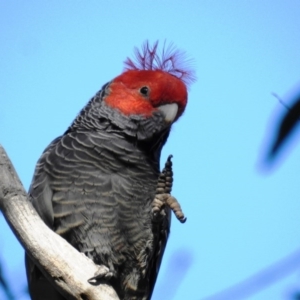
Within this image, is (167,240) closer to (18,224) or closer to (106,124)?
(106,124)

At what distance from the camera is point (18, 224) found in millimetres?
2363

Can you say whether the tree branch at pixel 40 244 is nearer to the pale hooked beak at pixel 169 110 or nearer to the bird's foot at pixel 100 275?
the bird's foot at pixel 100 275

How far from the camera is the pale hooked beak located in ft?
11.3

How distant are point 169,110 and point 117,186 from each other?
2.33ft

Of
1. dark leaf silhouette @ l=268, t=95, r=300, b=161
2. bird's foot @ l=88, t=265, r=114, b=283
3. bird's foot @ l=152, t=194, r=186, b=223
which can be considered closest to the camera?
dark leaf silhouette @ l=268, t=95, r=300, b=161

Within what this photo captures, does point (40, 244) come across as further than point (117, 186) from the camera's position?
No

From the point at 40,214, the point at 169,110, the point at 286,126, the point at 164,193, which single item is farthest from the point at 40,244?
the point at 169,110

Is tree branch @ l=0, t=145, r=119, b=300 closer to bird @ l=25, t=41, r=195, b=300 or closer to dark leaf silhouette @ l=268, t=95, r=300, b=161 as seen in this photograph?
bird @ l=25, t=41, r=195, b=300

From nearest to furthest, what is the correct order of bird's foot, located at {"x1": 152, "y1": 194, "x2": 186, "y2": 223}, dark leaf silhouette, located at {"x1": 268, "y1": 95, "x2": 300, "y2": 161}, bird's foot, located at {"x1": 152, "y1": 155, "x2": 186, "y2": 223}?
dark leaf silhouette, located at {"x1": 268, "y1": 95, "x2": 300, "y2": 161}
bird's foot, located at {"x1": 152, "y1": 194, "x2": 186, "y2": 223}
bird's foot, located at {"x1": 152, "y1": 155, "x2": 186, "y2": 223}

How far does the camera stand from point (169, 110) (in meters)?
3.48

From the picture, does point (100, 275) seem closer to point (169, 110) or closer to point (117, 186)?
point (117, 186)

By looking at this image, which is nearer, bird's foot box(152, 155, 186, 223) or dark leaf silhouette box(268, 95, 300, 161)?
dark leaf silhouette box(268, 95, 300, 161)

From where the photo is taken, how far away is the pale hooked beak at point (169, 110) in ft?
11.3

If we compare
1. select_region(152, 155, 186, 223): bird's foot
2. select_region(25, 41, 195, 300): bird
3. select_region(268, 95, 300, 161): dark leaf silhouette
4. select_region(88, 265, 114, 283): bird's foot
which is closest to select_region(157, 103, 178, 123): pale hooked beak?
select_region(25, 41, 195, 300): bird
